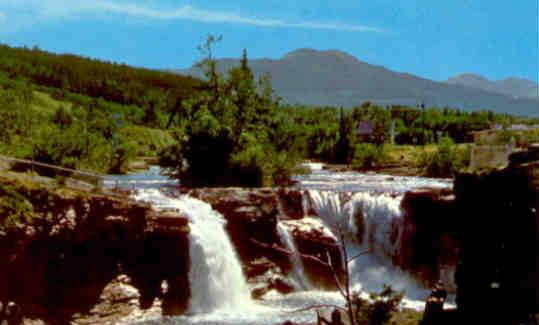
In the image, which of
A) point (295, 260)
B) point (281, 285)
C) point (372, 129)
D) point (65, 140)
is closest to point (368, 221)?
point (295, 260)

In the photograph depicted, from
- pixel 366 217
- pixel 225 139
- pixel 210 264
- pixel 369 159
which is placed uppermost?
pixel 225 139

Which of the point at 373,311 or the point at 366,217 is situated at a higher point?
the point at 366,217

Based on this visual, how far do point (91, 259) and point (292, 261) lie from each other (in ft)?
27.1

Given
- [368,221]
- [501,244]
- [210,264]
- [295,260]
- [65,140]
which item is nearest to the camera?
[501,244]

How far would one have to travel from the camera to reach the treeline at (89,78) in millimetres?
163250

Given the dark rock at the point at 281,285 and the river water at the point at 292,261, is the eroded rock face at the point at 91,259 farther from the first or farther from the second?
the dark rock at the point at 281,285

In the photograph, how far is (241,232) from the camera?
81.5 ft

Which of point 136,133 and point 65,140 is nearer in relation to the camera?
point 65,140

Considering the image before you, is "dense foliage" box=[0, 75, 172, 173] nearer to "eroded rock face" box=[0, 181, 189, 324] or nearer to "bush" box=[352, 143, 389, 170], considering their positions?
"eroded rock face" box=[0, 181, 189, 324]

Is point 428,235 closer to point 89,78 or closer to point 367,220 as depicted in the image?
point 367,220

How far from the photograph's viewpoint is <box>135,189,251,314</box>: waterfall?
22391 mm

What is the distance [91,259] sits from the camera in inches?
829

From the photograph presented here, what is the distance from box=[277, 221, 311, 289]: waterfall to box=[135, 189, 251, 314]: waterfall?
2445 millimetres

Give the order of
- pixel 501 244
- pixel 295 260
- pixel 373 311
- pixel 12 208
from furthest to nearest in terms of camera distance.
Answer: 1. pixel 295 260
2. pixel 12 208
3. pixel 373 311
4. pixel 501 244
